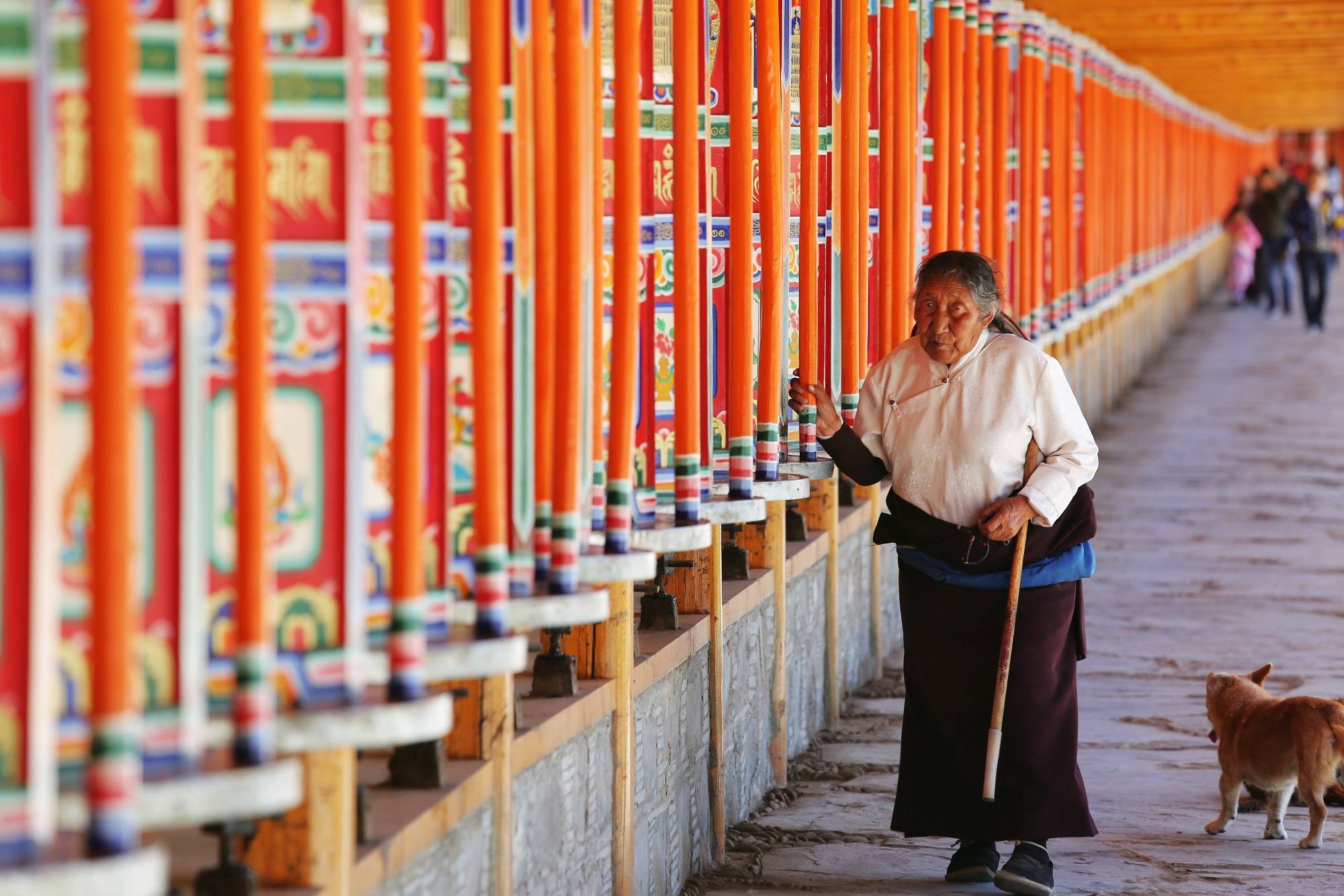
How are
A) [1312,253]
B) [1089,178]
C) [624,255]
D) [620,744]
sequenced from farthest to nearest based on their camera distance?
[1312,253] → [1089,178] → [620,744] → [624,255]

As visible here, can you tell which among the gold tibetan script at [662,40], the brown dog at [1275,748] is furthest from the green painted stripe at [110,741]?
the brown dog at [1275,748]

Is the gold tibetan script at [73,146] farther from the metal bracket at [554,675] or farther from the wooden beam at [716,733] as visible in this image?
the wooden beam at [716,733]

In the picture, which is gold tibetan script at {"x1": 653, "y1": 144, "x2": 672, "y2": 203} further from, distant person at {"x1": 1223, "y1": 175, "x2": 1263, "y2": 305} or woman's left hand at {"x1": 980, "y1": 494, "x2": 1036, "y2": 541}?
distant person at {"x1": 1223, "y1": 175, "x2": 1263, "y2": 305}

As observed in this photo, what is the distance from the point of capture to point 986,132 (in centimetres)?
892

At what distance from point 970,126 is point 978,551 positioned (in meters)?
4.08

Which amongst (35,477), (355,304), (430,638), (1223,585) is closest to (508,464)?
(430,638)

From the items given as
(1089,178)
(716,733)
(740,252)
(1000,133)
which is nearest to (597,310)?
(740,252)

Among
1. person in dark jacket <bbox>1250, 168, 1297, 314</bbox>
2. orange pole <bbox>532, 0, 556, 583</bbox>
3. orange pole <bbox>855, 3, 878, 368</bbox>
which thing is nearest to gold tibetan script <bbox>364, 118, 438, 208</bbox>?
orange pole <bbox>532, 0, 556, 583</bbox>

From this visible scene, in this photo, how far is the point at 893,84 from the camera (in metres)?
6.61

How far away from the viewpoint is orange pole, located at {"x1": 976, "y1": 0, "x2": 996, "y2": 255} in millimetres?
8828

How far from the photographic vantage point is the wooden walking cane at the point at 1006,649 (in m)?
4.64

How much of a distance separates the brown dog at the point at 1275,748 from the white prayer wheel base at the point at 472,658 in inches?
109

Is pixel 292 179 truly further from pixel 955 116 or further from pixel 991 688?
pixel 955 116

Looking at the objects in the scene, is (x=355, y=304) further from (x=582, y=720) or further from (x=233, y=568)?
(x=582, y=720)
